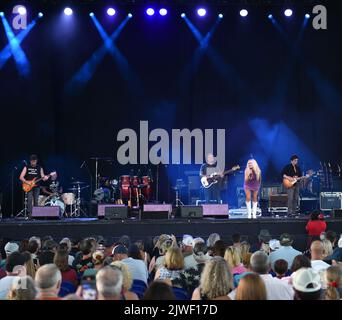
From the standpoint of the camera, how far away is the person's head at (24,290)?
4766 mm

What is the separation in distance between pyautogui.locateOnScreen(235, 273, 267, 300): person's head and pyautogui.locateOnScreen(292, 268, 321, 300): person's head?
0.87 ft

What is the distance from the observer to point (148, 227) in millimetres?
14172

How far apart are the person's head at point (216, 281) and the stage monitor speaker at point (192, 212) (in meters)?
9.63

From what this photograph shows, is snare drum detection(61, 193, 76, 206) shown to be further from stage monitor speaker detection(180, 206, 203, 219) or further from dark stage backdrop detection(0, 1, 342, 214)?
stage monitor speaker detection(180, 206, 203, 219)

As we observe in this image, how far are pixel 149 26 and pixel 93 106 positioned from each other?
3015 millimetres

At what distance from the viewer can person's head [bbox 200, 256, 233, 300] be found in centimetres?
516

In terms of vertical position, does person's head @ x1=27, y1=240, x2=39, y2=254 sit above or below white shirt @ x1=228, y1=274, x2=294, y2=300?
above

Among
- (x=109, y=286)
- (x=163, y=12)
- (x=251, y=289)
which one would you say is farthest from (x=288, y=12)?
(x=109, y=286)

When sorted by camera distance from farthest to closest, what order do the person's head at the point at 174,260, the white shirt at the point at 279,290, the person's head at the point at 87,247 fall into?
the person's head at the point at 87,247 → the person's head at the point at 174,260 → the white shirt at the point at 279,290

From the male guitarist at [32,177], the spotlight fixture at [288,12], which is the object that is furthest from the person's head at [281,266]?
the spotlight fixture at [288,12]

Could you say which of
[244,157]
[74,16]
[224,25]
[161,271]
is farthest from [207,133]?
[161,271]

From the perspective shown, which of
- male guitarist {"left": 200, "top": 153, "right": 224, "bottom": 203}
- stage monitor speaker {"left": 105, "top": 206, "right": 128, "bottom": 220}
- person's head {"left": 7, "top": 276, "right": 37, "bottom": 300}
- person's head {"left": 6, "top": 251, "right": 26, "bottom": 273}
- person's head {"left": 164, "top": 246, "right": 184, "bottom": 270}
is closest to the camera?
person's head {"left": 7, "top": 276, "right": 37, "bottom": 300}

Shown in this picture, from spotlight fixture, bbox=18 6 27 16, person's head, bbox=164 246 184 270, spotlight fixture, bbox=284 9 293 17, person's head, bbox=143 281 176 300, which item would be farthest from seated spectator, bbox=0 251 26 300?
spotlight fixture, bbox=284 9 293 17

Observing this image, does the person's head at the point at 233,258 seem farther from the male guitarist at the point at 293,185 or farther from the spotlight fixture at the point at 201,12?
the spotlight fixture at the point at 201,12
